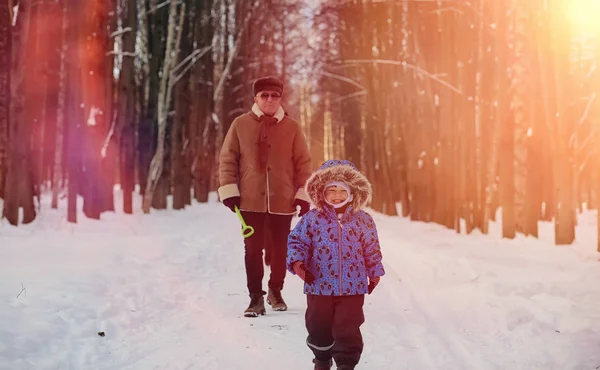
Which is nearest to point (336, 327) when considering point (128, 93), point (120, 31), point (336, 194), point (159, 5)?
point (336, 194)

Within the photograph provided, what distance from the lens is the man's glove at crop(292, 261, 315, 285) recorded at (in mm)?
3418

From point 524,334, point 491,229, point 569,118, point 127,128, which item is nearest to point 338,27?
point 127,128

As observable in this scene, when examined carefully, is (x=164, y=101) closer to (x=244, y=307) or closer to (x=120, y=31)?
(x=120, y=31)

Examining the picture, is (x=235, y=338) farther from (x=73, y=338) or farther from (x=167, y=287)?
(x=167, y=287)

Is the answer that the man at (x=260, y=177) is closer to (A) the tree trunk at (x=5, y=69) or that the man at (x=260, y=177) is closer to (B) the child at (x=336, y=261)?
(B) the child at (x=336, y=261)

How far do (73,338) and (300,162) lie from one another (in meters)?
2.46

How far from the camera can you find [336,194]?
11.7 ft

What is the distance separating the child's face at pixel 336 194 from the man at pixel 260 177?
1.59 metres

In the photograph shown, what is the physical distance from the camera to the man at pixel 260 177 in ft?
17.1

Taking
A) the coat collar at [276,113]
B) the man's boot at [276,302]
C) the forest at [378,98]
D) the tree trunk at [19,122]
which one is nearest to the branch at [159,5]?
the forest at [378,98]

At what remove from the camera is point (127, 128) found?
15094 mm

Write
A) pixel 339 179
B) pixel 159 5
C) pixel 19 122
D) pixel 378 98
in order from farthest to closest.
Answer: pixel 378 98
pixel 159 5
pixel 19 122
pixel 339 179

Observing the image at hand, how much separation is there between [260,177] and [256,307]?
118 cm

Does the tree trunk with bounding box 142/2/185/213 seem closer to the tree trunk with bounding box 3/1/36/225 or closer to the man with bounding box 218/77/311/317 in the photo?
the tree trunk with bounding box 3/1/36/225
